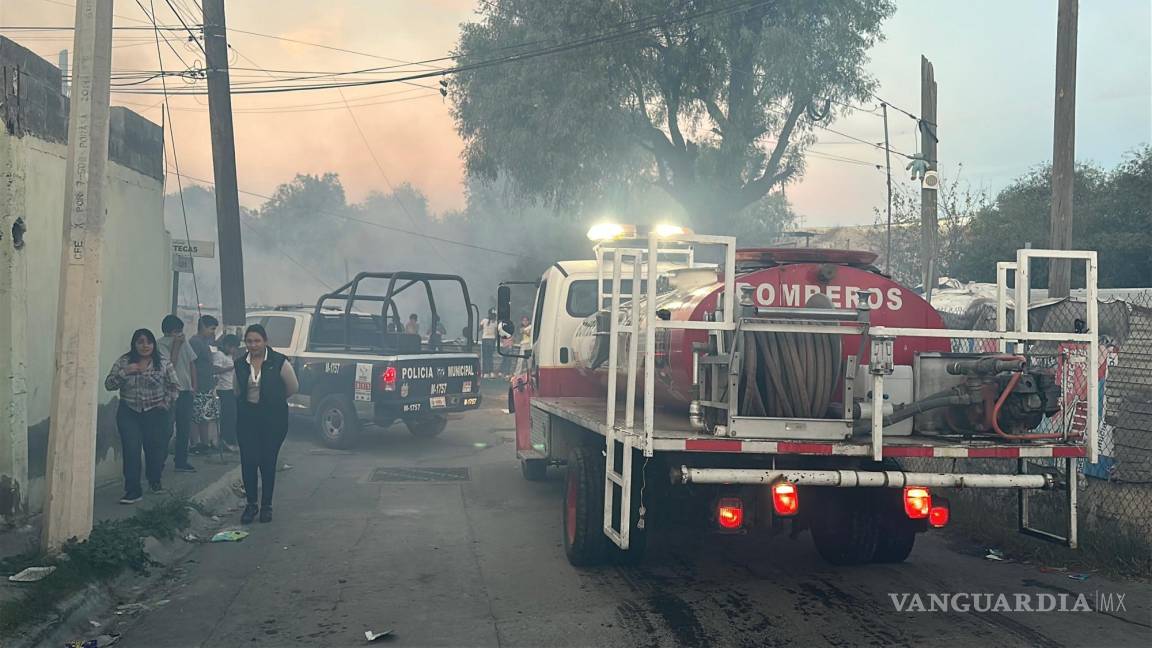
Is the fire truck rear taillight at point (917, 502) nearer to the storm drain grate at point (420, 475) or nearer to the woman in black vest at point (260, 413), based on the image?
the woman in black vest at point (260, 413)

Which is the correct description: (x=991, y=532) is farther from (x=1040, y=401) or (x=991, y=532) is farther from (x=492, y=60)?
(x=492, y=60)

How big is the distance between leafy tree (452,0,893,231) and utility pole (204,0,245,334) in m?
12.0

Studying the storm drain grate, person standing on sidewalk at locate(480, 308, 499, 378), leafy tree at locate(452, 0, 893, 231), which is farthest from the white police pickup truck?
leafy tree at locate(452, 0, 893, 231)

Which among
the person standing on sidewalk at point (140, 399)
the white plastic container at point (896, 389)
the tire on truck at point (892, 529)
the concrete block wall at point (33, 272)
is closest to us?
the white plastic container at point (896, 389)

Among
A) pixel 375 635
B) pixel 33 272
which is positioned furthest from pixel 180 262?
pixel 375 635

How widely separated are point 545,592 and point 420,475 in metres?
5.57

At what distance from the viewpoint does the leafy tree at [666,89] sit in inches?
957

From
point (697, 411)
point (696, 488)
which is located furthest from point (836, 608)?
point (697, 411)

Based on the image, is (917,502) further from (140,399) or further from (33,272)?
(33,272)

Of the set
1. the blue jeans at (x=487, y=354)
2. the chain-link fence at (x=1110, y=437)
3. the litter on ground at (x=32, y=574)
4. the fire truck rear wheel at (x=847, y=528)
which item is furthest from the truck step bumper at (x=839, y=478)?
the blue jeans at (x=487, y=354)

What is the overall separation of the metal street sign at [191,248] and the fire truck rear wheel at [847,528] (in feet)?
30.1

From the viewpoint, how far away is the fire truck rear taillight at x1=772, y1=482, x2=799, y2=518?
5211 mm

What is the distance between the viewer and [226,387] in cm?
1235

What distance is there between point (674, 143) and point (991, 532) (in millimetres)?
20310
